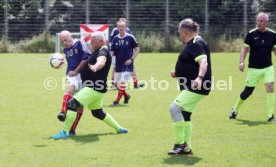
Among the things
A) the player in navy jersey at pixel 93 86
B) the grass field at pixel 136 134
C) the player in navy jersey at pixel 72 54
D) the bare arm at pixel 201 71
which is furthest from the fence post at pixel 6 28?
the bare arm at pixel 201 71

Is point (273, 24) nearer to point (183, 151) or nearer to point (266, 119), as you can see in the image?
point (266, 119)

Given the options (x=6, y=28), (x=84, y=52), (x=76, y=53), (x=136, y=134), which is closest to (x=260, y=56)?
(x=136, y=134)

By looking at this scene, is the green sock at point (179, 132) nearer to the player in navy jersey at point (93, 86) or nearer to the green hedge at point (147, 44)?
the player in navy jersey at point (93, 86)

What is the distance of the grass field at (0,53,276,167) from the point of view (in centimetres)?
873

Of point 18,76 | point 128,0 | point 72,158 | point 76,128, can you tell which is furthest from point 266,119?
point 128,0

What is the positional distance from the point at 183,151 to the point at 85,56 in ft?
10.6

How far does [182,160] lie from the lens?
872 cm

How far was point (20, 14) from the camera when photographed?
122 ft

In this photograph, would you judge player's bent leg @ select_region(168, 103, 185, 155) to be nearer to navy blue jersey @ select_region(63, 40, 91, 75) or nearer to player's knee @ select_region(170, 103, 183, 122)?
player's knee @ select_region(170, 103, 183, 122)

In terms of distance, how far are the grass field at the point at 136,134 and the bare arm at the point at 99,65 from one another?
123cm

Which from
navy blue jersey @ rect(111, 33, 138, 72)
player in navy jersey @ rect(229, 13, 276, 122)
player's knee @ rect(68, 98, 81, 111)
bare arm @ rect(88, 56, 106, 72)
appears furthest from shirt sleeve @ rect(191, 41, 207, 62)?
navy blue jersey @ rect(111, 33, 138, 72)

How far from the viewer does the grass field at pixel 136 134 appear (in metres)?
8.73

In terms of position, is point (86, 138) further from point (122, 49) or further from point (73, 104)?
point (122, 49)

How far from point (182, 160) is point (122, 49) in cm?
719
